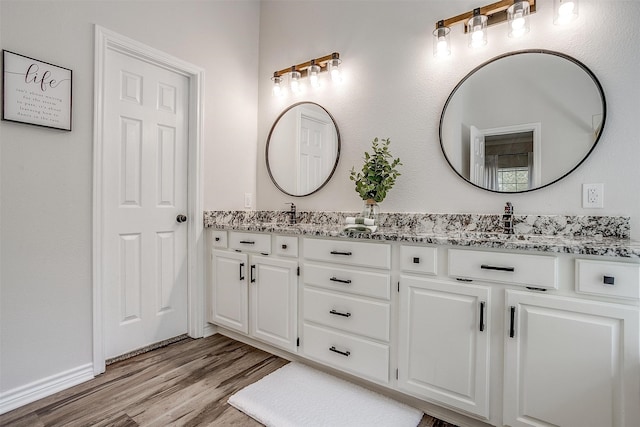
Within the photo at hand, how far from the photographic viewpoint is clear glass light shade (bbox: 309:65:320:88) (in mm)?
2498

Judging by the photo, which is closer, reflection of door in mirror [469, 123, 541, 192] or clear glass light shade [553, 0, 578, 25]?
clear glass light shade [553, 0, 578, 25]

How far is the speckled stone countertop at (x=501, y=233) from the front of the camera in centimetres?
124

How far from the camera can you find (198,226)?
2461mm

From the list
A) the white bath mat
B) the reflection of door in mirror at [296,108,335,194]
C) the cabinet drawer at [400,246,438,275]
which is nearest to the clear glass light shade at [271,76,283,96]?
the reflection of door in mirror at [296,108,335,194]

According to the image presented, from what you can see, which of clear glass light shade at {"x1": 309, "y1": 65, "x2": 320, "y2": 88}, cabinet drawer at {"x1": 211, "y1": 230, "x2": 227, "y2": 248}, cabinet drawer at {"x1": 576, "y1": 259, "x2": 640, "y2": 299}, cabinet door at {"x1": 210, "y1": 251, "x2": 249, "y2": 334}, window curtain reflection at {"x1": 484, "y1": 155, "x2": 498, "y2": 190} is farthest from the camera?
clear glass light shade at {"x1": 309, "y1": 65, "x2": 320, "y2": 88}

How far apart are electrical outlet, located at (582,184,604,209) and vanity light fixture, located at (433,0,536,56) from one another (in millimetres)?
891

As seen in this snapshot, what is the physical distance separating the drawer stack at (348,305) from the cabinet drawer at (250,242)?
0.32 m

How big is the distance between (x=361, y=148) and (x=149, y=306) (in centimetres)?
188

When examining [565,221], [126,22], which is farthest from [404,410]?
[126,22]

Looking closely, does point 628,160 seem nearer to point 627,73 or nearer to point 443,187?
point 627,73

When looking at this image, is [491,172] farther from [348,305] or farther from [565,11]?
[348,305]

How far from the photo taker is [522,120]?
1767mm

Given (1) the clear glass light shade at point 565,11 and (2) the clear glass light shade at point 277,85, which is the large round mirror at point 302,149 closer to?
(2) the clear glass light shade at point 277,85

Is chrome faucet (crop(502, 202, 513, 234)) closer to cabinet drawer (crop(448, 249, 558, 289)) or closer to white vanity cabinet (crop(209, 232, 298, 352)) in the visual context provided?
cabinet drawer (crop(448, 249, 558, 289))
